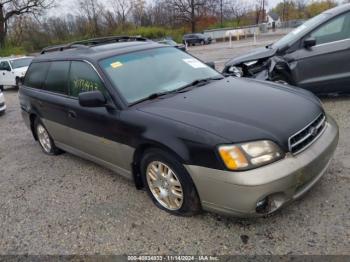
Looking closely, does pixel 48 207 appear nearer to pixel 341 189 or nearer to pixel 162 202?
pixel 162 202

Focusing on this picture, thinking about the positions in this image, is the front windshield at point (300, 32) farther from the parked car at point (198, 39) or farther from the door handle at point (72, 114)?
the parked car at point (198, 39)

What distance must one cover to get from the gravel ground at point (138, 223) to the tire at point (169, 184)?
118 millimetres

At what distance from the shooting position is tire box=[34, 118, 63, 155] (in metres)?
5.16

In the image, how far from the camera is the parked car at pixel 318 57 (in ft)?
19.2

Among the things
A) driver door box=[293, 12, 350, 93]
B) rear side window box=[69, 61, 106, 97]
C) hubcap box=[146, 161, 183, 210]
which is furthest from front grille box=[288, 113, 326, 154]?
driver door box=[293, 12, 350, 93]

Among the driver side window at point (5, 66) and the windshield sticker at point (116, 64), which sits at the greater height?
the windshield sticker at point (116, 64)

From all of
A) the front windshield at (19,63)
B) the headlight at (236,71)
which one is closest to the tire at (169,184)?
the headlight at (236,71)

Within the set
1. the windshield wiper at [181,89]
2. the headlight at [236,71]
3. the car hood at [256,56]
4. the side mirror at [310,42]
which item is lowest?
the headlight at [236,71]

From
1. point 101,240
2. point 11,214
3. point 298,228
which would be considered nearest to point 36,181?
point 11,214

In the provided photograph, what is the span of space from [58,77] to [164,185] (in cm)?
233

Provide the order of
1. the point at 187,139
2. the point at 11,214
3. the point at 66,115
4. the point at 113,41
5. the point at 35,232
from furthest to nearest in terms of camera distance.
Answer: the point at 113,41 < the point at 66,115 < the point at 11,214 < the point at 35,232 < the point at 187,139

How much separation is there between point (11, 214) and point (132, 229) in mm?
1488

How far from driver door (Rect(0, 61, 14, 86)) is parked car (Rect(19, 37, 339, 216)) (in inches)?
483

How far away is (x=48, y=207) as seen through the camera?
371cm
